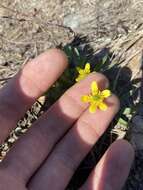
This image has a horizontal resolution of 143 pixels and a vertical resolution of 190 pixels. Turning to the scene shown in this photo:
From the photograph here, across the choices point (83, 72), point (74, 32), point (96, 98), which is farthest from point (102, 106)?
point (74, 32)

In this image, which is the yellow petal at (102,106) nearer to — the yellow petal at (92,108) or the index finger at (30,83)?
the yellow petal at (92,108)

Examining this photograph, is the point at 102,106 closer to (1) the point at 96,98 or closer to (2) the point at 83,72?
(1) the point at 96,98

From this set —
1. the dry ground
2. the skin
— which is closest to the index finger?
the skin

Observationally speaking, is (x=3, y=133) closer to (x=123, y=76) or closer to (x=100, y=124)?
(x=100, y=124)

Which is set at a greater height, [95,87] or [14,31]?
[14,31]

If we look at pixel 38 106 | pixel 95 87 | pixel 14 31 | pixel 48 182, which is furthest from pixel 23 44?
pixel 48 182

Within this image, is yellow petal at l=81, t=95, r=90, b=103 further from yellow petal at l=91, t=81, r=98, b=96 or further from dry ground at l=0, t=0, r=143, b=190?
dry ground at l=0, t=0, r=143, b=190
